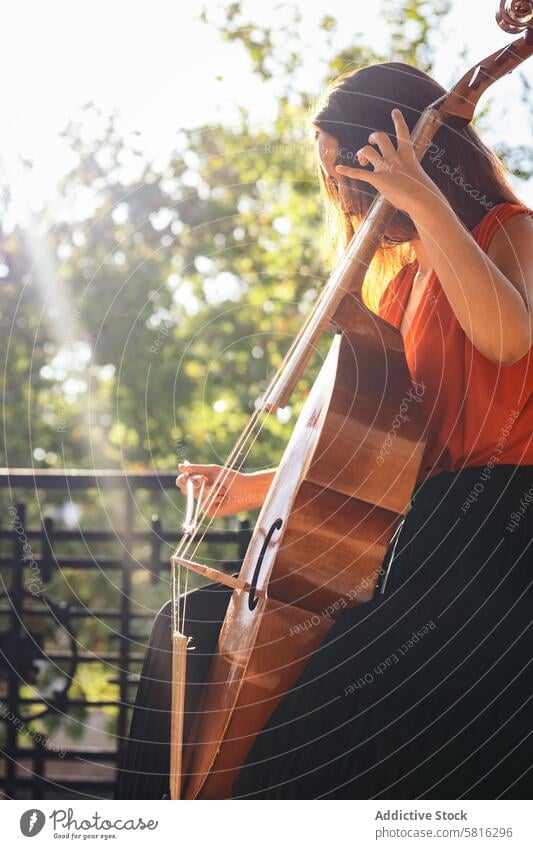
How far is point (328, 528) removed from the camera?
1.24m

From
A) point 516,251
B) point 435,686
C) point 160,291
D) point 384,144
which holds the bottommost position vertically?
point 435,686

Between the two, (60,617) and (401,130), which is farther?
(60,617)

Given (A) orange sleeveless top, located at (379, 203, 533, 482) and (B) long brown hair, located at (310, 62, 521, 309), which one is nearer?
(A) orange sleeveless top, located at (379, 203, 533, 482)

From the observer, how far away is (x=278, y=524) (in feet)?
4.27

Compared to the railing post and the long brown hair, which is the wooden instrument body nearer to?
the long brown hair

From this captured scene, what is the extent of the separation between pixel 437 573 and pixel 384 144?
58cm

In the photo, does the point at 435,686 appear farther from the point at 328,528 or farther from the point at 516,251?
the point at 516,251

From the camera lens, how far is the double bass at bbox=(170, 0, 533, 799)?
1226 mm

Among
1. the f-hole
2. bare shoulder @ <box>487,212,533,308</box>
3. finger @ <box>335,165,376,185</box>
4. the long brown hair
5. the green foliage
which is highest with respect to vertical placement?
the green foliage

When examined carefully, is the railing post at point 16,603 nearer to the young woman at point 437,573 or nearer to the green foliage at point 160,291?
the green foliage at point 160,291

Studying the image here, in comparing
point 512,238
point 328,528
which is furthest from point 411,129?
point 328,528

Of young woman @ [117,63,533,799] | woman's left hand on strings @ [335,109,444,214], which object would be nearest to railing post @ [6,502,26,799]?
young woman @ [117,63,533,799]
